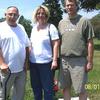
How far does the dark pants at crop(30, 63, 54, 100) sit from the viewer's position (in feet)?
24.8

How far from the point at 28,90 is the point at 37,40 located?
3250 millimetres

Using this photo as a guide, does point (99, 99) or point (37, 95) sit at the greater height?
point (37, 95)

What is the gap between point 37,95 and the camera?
7.77 m

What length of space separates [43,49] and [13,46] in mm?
559

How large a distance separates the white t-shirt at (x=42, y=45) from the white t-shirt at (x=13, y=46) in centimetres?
21

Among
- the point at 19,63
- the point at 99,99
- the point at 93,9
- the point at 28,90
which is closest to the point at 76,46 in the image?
the point at 19,63

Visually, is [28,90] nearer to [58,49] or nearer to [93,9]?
[58,49]

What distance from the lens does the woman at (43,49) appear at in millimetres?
7453

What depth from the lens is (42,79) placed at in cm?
762

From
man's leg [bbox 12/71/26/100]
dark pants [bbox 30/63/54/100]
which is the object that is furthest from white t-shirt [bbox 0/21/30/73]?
dark pants [bbox 30/63/54/100]
